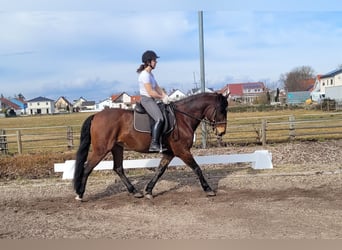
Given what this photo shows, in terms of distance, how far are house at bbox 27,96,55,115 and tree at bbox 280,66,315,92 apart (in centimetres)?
7934

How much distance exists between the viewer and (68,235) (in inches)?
196

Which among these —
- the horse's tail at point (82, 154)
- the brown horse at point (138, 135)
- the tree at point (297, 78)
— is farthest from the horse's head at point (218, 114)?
the tree at point (297, 78)

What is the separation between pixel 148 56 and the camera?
22.3ft

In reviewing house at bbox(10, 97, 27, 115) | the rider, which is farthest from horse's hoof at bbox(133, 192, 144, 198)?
house at bbox(10, 97, 27, 115)

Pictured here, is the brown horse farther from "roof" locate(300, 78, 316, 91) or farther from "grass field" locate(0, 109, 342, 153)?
"roof" locate(300, 78, 316, 91)

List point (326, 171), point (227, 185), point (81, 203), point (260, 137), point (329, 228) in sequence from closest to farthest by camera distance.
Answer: point (329, 228)
point (81, 203)
point (227, 185)
point (326, 171)
point (260, 137)

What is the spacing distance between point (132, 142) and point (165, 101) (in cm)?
98

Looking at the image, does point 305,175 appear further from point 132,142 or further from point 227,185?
point 132,142

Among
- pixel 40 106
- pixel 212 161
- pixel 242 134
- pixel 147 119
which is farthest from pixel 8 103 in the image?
pixel 147 119

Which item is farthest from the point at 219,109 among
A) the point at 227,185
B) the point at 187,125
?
the point at 227,185

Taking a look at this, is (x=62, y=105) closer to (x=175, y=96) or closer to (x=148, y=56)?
(x=175, y=96)

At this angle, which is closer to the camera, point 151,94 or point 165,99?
point 151,94

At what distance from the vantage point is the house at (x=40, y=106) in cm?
13400

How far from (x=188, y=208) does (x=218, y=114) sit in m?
1.96
